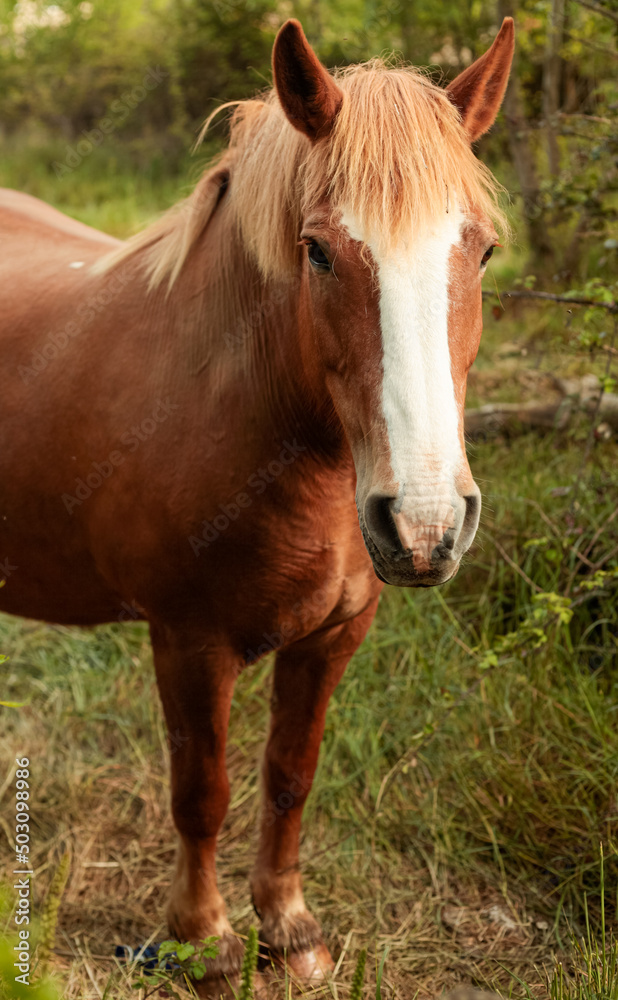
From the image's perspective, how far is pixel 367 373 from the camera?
1.43 metres

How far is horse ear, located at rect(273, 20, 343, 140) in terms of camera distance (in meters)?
1.50

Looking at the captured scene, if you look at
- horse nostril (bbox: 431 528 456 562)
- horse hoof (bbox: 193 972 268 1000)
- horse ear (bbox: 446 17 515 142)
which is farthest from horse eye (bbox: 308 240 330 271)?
horse hoof (bbox: 193 972 268 1000)

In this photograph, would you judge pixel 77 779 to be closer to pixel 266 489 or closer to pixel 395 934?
pixel 395 934

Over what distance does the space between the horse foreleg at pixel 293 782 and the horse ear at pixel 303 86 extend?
1.28 meters

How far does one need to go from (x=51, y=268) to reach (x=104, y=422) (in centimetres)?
71

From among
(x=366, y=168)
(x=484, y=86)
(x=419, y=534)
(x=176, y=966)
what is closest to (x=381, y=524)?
(x=419, y=534)

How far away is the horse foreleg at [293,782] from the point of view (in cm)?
229

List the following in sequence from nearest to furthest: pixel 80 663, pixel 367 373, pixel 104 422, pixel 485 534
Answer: pixel 367 373, pixel 104 422, pixel 485 534, pixel 80 663

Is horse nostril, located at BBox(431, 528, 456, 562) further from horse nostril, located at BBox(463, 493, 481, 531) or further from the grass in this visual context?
the grass

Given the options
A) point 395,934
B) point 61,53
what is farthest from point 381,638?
point 61,53

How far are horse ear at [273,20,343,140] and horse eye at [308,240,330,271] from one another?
250 millimetres

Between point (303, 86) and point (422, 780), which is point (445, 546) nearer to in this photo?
point (303, 86)

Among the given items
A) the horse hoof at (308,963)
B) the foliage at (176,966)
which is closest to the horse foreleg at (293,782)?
the horse hoof at (308,963)

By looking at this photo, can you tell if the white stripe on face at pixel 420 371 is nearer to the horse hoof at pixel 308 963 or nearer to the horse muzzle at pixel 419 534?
the horse muzzle at pixel 419 534
